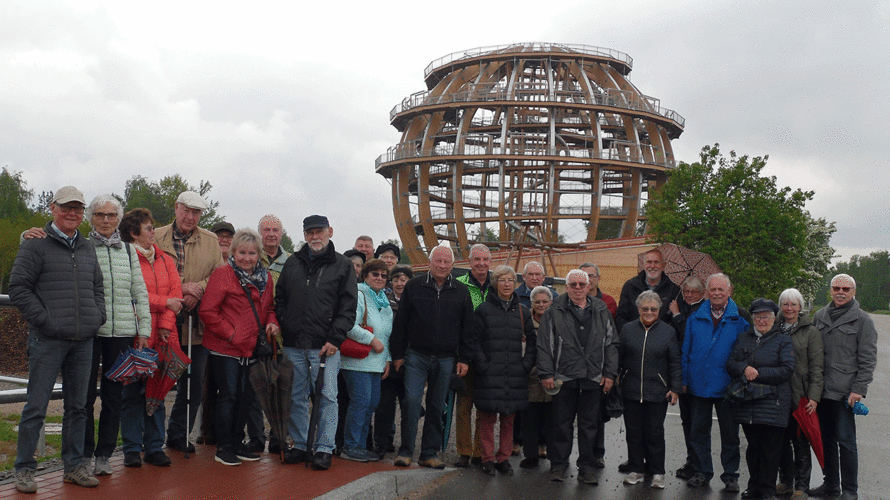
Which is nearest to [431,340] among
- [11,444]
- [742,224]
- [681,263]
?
[11,444]

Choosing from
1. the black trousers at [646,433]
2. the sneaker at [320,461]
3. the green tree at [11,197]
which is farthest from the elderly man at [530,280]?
the green tree at [11,197]

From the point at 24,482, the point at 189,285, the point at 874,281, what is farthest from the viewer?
the point at 874,281

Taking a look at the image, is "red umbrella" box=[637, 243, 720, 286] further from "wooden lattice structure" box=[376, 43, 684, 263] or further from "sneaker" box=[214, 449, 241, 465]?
"wooden lattice structure" box=[376, 43, 684, 263]

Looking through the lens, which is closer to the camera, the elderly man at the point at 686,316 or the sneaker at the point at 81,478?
the sneaker at the point at 81,478

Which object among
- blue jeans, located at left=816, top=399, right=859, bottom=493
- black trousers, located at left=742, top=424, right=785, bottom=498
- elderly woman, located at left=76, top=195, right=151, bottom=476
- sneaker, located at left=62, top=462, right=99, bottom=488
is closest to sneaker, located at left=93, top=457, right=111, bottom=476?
elderly woman, located at left=76, top=195, right=151, bottom=476

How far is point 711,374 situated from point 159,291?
4988 millimetres

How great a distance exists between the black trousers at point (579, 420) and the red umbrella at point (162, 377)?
11.3ft

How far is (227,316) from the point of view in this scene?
6.52 metres

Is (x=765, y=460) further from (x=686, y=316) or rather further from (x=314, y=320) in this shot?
(x=314, y=320)

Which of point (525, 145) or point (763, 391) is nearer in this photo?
point (763, 391)

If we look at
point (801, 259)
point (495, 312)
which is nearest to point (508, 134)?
point (801, 259)

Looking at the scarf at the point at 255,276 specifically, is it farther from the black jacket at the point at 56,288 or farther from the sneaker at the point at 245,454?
the sneaker at the point at 245,454

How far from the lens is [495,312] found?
24.1 feet

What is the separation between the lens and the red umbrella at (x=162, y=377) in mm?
6188
